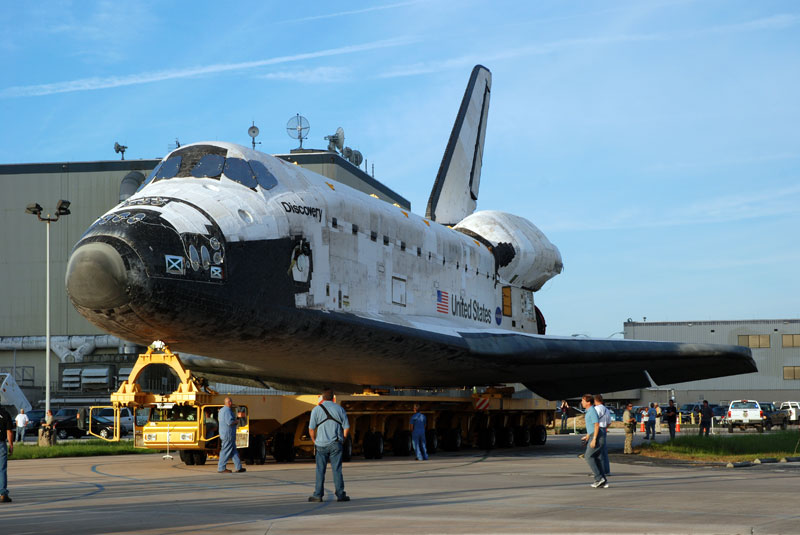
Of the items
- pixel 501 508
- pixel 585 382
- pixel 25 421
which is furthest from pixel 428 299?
pixel 25 421

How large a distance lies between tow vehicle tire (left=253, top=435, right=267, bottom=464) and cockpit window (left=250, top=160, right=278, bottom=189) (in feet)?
12.3

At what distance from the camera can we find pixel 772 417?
109 ft

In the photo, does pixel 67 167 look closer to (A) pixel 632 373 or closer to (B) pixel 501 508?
(A) pixel 632 373

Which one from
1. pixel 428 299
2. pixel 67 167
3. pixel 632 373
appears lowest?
pixel 632 373

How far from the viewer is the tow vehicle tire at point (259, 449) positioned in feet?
43.7

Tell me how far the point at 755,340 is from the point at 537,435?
3609 centimetres

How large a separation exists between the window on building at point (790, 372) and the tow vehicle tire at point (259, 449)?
4419 centimetres

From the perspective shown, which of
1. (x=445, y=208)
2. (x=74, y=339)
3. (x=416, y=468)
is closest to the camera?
(x=416, y=468)

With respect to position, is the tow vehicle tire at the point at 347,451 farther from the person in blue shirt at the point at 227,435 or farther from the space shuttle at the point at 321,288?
the person in blue shirt at the point at 227,435

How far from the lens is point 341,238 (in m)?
12.8

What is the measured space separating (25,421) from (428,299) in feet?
39.1

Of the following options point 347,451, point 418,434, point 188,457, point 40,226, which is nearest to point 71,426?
point 40,226

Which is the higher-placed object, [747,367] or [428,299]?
[428,299]

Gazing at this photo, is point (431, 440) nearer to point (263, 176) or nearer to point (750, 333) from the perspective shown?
point (263, 176)
